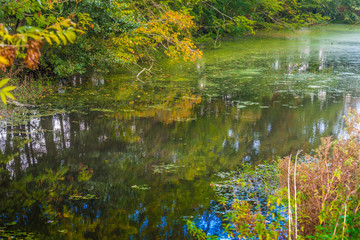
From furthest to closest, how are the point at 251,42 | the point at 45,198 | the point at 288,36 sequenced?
the point at 288,36
the point at 251,42
the point at 45,198

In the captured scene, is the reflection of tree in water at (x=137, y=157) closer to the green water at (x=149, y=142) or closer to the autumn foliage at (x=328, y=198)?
the green water at (x=149, y=142)

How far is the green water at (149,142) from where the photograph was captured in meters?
3.47

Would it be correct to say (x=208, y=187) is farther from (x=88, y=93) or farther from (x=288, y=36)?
(x=288, y=36)

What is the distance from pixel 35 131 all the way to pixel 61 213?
2548 millimetres

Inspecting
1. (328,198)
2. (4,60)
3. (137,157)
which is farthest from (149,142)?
(4,60)

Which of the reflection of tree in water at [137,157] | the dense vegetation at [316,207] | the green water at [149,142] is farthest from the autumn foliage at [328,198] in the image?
the reflection of tree in water at [137,157]

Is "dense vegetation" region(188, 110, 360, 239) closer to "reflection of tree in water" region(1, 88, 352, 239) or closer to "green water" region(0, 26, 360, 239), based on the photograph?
"green water" region(0, 26, 360, 239)

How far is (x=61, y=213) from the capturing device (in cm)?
350

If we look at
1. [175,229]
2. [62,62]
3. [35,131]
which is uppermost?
[62,62]

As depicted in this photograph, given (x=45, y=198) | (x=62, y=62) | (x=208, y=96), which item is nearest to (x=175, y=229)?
(x=45, y=198)

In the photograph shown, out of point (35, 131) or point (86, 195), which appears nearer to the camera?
point (86, 195)

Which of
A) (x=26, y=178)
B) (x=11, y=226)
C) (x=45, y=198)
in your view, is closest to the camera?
(x=11, y=226)

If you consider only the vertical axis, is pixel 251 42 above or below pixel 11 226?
above

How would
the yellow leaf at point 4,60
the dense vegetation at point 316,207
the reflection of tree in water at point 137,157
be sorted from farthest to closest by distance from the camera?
1. the reflection of tree in water at point 137,157
2. the dense vegetation at point 316,207
3. the yellow leaf at point 4,60
